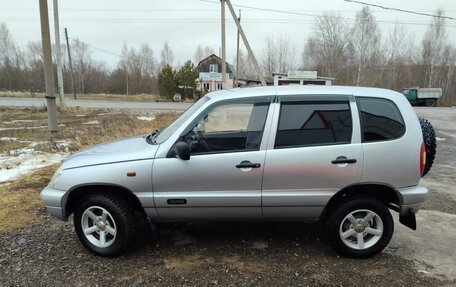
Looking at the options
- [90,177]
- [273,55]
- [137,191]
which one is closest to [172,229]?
[137,191]

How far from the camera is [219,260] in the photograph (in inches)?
144

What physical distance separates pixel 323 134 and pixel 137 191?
199cm

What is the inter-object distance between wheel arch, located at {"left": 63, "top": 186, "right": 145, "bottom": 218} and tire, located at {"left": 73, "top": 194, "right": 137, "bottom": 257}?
0.05 m

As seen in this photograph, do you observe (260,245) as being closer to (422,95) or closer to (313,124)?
(313,124)

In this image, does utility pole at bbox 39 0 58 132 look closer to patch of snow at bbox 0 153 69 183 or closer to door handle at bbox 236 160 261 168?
patch of snow at bbox 0 153 69 183

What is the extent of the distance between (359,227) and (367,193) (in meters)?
0.37

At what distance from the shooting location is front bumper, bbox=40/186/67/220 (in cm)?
363

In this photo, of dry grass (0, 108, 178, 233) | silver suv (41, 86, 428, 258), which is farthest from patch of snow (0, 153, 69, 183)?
silver suv (41, 86, 428, 258)

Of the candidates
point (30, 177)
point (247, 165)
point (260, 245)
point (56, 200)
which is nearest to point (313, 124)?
point (247, 165)

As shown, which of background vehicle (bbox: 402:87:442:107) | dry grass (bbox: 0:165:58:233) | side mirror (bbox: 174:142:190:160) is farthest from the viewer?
background vehicle (bbox: 402:87:442:107)

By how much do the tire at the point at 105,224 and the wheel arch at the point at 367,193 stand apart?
6.74 ft

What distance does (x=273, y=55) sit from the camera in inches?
3132

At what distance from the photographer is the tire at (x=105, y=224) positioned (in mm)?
3611

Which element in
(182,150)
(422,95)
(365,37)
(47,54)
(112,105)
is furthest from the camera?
(365,37)
